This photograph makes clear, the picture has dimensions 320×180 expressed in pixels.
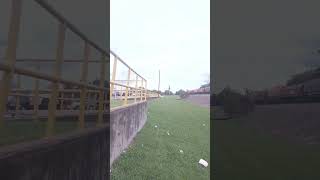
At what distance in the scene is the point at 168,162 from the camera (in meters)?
10.2

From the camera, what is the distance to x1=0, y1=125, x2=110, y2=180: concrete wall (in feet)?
8.77

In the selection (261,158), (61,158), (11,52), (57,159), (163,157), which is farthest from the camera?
(163,157)

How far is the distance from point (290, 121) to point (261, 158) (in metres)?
7.71

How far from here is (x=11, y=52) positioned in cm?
290

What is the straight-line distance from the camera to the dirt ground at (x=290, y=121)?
1477 centimetres

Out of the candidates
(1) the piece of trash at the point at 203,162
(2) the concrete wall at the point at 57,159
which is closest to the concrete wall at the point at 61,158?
(2) the concrete wall at the point at 57,159

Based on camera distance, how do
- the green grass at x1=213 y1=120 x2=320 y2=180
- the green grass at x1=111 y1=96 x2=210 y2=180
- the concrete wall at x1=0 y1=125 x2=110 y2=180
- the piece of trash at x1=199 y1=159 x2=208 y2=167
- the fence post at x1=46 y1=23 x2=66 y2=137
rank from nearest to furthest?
the concrete wall at x1=0 y1=125 x2=110 y2=180 → the fence post at x1=46 y1=23 x2=66 y2=137 → the green grass at x1=213 y1=120 x2=320 y2=180 → the green grass at x1=111 y1=96 x2=210 y2=180 → the piece of trash at x1=199 y1=159 x2=208 y2=167

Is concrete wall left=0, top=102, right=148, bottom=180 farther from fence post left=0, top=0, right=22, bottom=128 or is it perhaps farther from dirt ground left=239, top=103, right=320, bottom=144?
dirt ground left=239, top=103, right=320, bottom=144

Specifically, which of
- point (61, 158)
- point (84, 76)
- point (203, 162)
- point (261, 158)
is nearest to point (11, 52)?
point (61, 158)

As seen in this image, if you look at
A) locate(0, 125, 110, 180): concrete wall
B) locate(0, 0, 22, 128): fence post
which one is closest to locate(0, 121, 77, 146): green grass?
locate(0, 125, 110, 180): concrete wall

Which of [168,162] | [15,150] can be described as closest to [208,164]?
[168,162]

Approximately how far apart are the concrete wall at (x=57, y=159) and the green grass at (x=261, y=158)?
3.55 metres

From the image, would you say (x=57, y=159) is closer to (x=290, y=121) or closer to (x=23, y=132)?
(x=23, y=132)

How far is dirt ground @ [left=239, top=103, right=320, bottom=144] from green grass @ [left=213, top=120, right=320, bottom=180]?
834 mm
